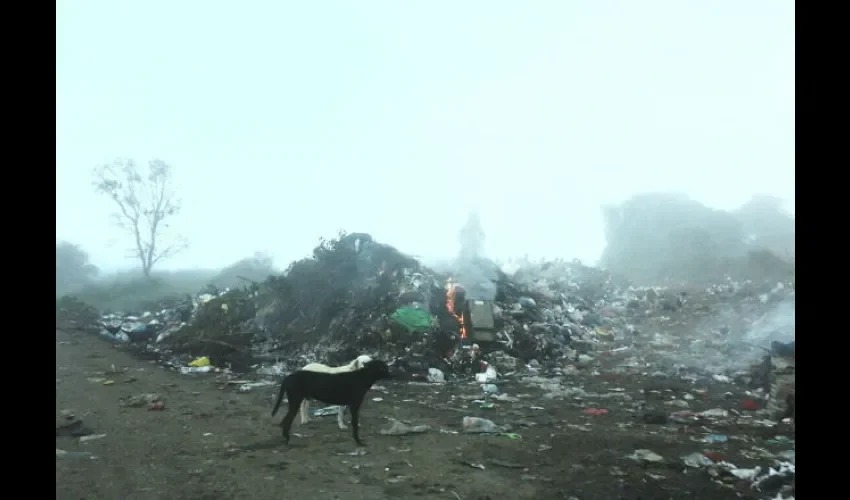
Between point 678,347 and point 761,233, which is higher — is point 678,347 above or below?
below

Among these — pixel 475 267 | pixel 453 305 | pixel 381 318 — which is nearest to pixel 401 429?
pixel 381 318

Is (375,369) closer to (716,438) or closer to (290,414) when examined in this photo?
(290,414)

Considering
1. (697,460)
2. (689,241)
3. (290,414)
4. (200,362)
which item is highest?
(689,241)

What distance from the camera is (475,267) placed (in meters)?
9.97

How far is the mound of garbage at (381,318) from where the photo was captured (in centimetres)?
689

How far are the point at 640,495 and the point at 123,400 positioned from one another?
217 inches

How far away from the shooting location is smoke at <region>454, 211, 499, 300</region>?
882 centimetres

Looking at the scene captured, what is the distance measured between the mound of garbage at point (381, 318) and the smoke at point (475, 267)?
37 mm

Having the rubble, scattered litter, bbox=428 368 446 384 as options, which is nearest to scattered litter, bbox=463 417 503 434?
the rubble

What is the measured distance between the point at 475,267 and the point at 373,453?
6.89 m

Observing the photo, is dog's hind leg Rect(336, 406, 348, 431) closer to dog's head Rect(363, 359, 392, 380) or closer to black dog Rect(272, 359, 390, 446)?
black dog Rect(272, 359, 390, 446)

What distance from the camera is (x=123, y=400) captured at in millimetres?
4699
